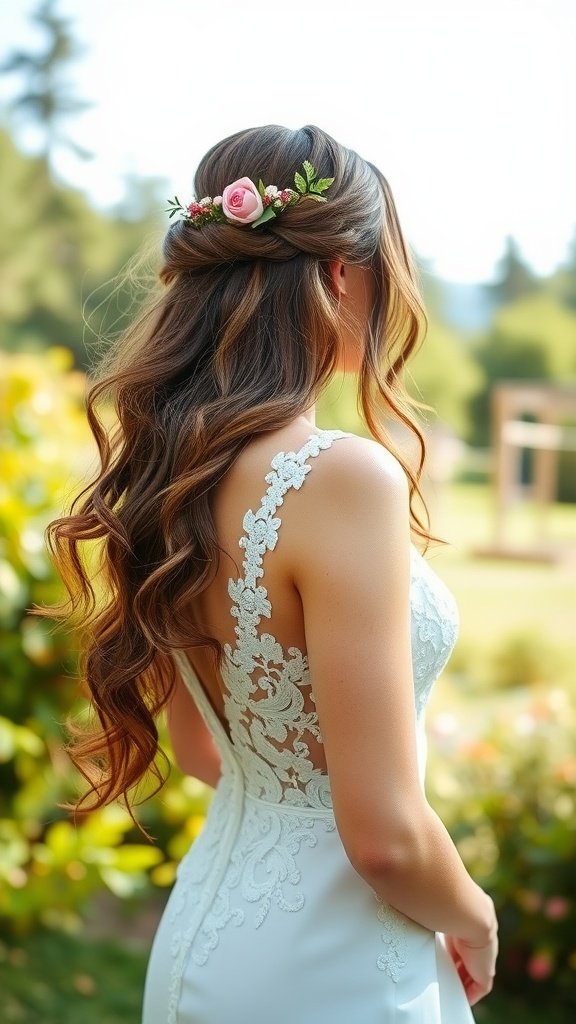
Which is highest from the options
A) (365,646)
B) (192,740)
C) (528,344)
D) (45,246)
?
(365,646)

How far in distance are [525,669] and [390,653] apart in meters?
3.93

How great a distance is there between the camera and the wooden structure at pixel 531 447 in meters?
4.55

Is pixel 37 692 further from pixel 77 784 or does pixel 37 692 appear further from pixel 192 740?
pixel 192 740

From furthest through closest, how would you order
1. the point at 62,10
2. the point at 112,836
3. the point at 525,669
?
the point at 62,10 → the point at 525,669 → the point at 112,836

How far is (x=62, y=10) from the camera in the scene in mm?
5391

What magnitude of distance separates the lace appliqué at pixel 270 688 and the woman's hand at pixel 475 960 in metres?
0.27

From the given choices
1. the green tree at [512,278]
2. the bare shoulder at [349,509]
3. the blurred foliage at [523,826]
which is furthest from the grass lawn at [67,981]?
the green tree at [512,278]

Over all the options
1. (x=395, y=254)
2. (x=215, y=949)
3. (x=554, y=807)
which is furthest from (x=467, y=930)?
(x=554, y=807)

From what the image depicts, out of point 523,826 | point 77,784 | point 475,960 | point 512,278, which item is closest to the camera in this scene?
point 475,960

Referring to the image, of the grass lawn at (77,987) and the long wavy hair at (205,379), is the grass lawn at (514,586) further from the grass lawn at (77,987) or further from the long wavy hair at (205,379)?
the long wavy hair at (205,379)

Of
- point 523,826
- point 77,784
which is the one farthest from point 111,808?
point 523,826

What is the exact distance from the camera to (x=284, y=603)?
1.11m

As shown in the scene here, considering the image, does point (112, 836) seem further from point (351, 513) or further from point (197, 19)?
point (197, 19)

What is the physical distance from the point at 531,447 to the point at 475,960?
4061 millimetres
